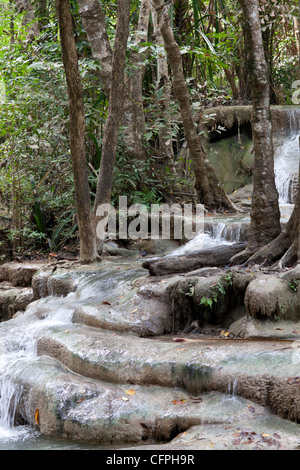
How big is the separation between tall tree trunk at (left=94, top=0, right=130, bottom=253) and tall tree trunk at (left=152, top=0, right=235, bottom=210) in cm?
147

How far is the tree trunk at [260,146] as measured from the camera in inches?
259

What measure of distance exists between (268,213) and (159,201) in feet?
14.9

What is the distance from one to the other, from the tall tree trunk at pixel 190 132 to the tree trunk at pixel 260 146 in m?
2.68

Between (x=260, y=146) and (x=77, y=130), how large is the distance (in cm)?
272

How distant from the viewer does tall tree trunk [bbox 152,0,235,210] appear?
918cm

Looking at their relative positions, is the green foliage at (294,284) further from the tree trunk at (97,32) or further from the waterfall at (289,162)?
the waterfall at (289,162)

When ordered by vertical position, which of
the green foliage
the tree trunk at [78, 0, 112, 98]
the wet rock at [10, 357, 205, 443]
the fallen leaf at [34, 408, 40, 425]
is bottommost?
the fallen leaf at [34, 408, 40, 425]

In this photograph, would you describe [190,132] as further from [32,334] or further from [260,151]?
[32,334]

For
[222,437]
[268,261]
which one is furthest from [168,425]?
[268,261]

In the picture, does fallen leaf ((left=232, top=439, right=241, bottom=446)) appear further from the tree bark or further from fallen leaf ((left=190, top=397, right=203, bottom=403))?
the tree bark

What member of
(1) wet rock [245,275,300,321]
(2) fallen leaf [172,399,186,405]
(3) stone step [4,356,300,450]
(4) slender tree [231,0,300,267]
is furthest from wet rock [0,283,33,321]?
(2) fallen leaf [172,399,186,405]

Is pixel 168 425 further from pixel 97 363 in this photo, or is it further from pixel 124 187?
pixel 124 187

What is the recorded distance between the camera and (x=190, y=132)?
9.94 metres

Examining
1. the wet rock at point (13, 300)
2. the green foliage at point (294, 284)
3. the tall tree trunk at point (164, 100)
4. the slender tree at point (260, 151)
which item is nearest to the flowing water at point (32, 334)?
the wet rock at point (13, 300)
